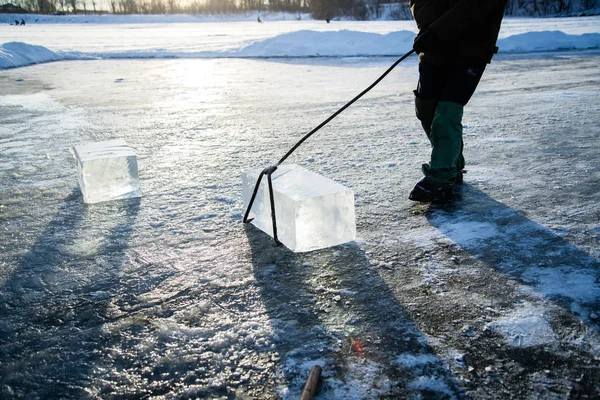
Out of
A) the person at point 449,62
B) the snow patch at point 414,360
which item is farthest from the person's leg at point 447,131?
the snow patch at point 414,360

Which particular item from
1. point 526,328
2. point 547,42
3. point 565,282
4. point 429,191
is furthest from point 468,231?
point 547,42

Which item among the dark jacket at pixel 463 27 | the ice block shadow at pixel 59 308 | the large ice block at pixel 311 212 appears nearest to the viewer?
the ice block shadow at pixel 59 308

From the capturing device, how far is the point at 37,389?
1.44 metres

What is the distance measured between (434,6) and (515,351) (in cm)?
208

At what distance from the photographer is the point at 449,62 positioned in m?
2.88

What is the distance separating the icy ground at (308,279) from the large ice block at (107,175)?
9cm

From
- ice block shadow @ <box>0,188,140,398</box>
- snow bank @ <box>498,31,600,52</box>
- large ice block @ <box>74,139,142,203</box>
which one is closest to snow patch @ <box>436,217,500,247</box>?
ice block shadow @ <box>0,188,140,398</box>

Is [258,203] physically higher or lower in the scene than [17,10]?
lower

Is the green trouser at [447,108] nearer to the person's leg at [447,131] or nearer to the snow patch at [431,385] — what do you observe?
the person's leg at [447,131]

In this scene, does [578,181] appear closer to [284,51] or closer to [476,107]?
[476,107]

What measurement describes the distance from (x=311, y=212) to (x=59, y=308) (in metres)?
1.10

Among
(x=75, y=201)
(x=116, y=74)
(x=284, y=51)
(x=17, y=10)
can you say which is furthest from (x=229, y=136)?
(x=17, y=10)

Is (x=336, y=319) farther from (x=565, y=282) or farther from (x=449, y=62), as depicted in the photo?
(x=449, y=62)

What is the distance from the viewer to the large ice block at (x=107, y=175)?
300cm
